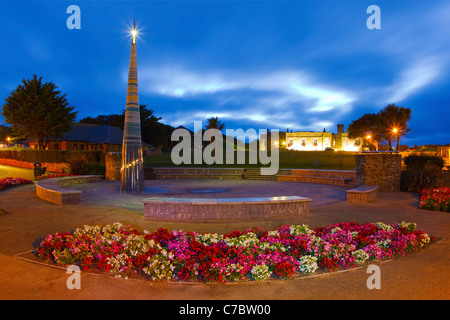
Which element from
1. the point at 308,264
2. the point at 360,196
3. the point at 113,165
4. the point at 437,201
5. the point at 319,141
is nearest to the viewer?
the point at 308,264

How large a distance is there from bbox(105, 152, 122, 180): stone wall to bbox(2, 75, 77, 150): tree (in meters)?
22.7

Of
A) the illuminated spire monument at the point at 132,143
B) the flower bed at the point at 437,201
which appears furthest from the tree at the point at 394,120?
the illuminated spire monument at the point at 132,143

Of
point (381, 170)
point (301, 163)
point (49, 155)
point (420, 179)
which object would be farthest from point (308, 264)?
point (301, 163)

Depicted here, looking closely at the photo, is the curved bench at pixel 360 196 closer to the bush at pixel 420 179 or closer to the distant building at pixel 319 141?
the bush at pixel 420 179

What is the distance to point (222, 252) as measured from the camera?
15.5 ft

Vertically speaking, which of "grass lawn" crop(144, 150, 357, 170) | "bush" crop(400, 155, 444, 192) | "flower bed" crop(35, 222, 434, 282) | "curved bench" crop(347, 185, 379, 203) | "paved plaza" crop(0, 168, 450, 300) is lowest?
"paved plaza" crop(0, 168, 450, 300)

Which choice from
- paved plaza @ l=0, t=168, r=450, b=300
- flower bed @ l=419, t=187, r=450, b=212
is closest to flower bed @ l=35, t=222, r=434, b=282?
paved plaza @ l=0, t=168, r=450, b=300

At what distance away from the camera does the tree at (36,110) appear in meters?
A: 34.4

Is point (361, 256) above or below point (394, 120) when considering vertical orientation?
below

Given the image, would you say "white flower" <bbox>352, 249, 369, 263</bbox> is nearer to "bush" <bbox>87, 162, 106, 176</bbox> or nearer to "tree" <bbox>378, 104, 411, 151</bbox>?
"bush" <bbox>87, 162, 106, 176</bbox>

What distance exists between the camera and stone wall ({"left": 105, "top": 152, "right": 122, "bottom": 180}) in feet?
53.7

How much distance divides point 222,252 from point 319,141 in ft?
280

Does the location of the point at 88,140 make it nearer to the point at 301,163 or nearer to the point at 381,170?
the point at 301,163

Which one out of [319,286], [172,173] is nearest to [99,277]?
[319,286]
